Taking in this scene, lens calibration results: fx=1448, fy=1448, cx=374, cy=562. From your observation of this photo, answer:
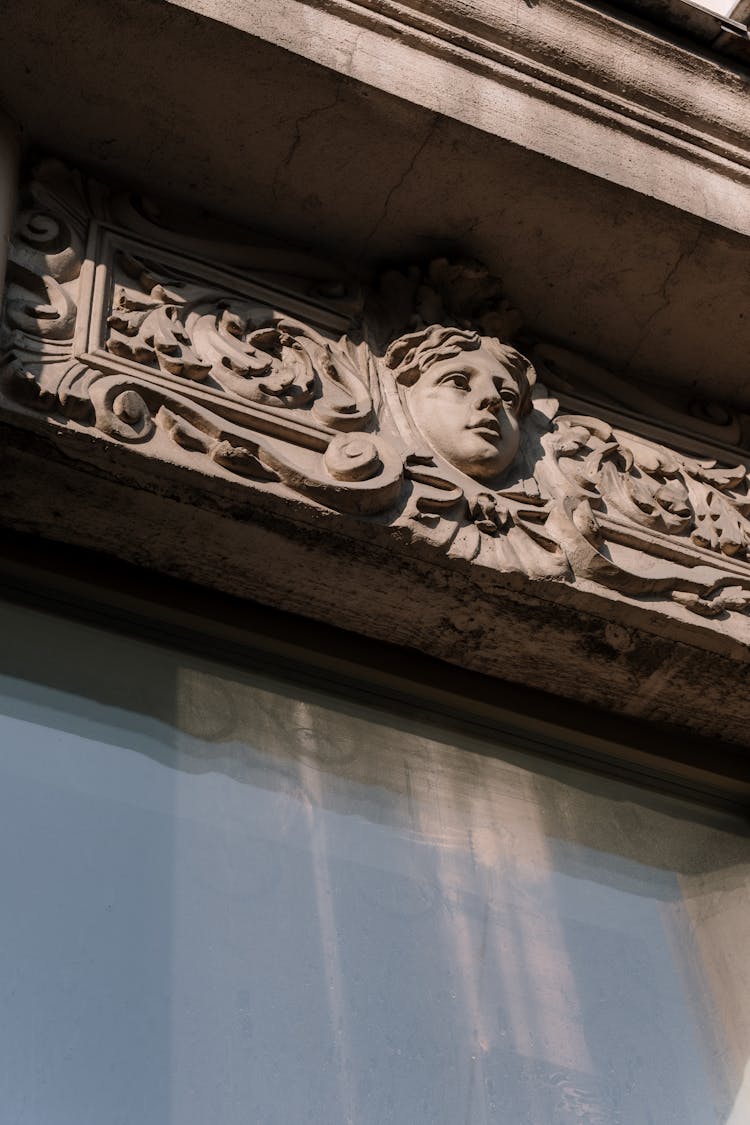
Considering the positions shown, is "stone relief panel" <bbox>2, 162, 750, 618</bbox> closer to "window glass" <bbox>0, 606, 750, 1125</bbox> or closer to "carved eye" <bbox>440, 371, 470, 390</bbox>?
"carved eye" <bbox>440, 371, 470, 390</bbox>

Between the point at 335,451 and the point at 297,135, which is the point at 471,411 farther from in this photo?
the point at 297,135

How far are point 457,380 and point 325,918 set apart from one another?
1247mm

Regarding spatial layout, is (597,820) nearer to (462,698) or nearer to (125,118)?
(462,698)

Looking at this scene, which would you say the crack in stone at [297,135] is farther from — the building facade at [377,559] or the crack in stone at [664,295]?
the crack in stone at [664,295]

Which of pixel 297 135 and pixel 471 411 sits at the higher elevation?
pixel 297 135

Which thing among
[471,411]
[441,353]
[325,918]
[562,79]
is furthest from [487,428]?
[325,918]

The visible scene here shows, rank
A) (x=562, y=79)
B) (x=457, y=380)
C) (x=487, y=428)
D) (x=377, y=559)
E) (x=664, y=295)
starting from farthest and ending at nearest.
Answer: (x=664, y=295)
(x=562, y=79)
(x=457, y=380)
(x=487, y=428)
(x=377, y=559)

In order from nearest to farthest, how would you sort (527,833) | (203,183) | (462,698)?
(527,833) < (462,698) < (203,183)

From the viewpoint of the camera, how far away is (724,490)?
3457mm

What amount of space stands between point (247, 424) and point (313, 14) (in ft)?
3.37

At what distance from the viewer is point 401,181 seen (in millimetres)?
3369

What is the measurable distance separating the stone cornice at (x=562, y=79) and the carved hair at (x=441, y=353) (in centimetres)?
46

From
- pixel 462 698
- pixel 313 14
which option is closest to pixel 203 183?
pixel 313 14

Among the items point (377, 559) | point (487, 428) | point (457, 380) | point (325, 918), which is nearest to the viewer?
point (325, 918)
